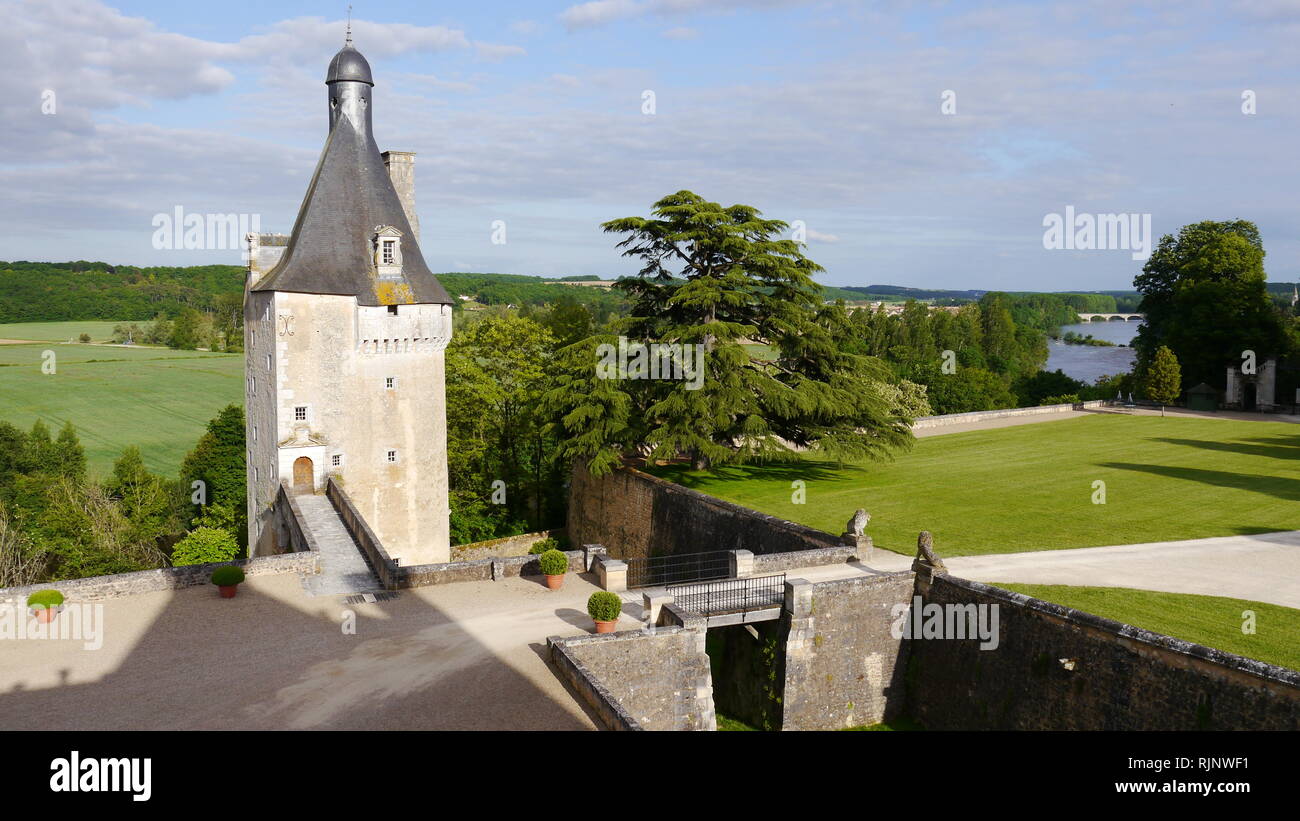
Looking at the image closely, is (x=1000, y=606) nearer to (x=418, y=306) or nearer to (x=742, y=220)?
(x=742, y=220)

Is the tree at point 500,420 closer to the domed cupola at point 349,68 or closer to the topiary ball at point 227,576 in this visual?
the domed cupola at point 349,68

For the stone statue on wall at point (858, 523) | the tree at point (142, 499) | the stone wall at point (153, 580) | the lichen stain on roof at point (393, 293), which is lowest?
the tree at point (142, 499)

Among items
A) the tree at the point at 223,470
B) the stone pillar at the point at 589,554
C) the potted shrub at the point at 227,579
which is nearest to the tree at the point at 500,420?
the tree at the point at 223,470

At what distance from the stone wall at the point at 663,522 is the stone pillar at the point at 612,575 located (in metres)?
3.92

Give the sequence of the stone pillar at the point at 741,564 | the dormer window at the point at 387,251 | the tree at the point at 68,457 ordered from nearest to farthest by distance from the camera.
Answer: the stone pillar at the point at 741,564
the dormer window at the point at 387,251
the tree at the point at 68,457

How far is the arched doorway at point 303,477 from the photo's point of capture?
26703mm

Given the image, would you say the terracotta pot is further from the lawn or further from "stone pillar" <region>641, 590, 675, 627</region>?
the lawn

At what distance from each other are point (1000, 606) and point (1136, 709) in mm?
2777

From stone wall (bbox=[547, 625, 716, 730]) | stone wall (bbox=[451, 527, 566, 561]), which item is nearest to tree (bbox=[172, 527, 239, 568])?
stone wall (bbox=[451, 527, 566, 561])

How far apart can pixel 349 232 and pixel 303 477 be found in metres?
7.74

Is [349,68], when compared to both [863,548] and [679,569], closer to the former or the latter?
[679,569]

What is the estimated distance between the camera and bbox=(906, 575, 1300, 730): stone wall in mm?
11891

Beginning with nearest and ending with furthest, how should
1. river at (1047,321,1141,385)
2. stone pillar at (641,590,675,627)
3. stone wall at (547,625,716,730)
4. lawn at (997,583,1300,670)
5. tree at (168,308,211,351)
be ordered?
stone wall at (547,625,716,730) < lawn at (997,583,1300,670) < stone pillar at (641,590,675,627) < tree at (168,308,211,351) < river at (1047,321,1141,385)

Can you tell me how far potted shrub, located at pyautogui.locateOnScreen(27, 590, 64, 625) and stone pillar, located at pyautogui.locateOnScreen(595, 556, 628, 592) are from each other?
378 inches
